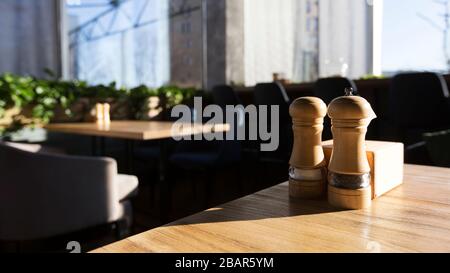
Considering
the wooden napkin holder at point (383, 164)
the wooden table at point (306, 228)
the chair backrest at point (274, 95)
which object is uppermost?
the chair backrest at point (274, 95)

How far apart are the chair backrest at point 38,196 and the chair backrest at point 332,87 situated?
2314 mm

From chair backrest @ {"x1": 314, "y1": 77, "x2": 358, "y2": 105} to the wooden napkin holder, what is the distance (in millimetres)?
2591

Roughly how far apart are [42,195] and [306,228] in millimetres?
1515

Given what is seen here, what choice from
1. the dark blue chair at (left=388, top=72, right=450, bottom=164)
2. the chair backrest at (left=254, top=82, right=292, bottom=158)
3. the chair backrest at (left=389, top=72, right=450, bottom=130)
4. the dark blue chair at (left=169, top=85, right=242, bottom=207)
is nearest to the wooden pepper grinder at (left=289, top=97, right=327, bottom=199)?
the dark blue chair at (left=169, top=85, right=242, bottom=207)

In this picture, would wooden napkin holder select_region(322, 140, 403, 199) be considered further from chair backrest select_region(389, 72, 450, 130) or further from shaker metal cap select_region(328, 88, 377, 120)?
chair backrest select_region(389, 72, 450, 130)

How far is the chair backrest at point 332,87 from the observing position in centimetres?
335

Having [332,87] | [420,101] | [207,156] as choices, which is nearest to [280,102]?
[332,87]

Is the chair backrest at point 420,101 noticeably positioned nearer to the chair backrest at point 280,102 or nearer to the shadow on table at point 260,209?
the chair backrest at point 280,102

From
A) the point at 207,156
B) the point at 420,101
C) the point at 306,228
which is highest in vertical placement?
the point at 420,101

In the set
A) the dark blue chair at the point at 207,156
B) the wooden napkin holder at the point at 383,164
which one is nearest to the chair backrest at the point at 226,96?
the dark blue chair at the point at 207,156

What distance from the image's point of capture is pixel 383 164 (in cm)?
74

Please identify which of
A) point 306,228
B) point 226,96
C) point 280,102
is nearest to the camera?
point 306,228

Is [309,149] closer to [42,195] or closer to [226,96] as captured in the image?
[42,195]

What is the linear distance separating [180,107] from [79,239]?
8.28 feet
